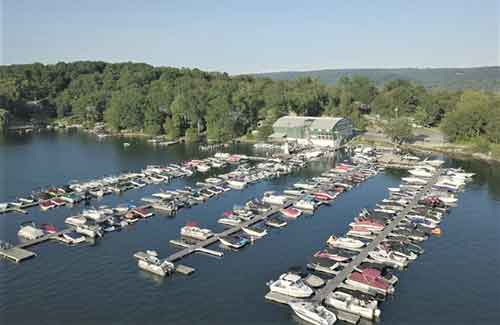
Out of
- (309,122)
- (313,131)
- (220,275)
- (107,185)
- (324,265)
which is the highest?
(309,122)

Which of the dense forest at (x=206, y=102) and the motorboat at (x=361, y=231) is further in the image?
the dense forest at (x=206, y=102)

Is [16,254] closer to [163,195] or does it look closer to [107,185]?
[163,195]

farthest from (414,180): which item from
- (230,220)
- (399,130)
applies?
(399,130)

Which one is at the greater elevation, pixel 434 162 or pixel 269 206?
pixel 434 162

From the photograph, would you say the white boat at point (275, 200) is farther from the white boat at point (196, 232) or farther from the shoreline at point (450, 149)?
the shoreline at point (450, 149)

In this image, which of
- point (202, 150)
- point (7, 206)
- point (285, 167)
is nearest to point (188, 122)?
point (202, 150)

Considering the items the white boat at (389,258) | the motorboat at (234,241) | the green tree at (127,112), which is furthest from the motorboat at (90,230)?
the green tree at (127,112)
